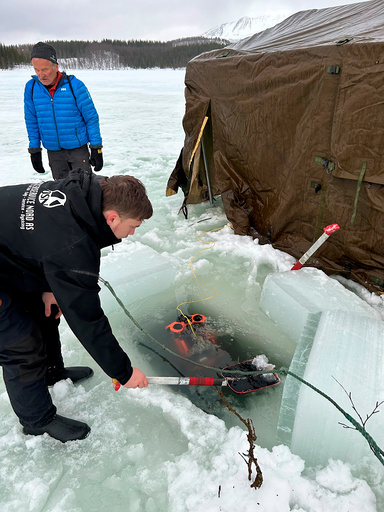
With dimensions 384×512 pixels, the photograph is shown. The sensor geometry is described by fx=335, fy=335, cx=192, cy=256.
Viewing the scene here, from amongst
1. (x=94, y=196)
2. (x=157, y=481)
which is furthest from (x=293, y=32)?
(x=157, y=481)

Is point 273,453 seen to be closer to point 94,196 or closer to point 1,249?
point 94,196

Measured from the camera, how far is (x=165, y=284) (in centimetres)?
311

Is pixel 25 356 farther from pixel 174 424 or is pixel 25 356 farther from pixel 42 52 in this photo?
pixel 42 52

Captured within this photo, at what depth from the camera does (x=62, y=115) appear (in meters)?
3.40

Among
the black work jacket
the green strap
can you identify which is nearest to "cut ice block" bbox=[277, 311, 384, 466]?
the black work jacket

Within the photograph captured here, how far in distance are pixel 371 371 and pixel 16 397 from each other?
5.97 ft

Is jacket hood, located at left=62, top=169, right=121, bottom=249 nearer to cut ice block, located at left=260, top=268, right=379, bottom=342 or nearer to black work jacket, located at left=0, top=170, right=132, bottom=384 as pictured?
black work jacket, located at left=0, top=170, right=132, bottom=384

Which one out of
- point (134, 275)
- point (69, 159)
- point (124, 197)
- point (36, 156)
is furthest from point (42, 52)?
point (124, 197)

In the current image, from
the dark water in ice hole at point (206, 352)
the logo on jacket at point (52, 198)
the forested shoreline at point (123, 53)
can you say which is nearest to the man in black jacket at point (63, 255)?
the logo on jacket at point (52, 198)

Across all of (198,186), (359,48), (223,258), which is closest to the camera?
(359,48)

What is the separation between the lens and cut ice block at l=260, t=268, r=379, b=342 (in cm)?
256

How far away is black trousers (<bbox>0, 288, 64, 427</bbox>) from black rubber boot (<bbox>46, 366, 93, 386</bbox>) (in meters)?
0.34

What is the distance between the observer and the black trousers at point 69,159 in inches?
144

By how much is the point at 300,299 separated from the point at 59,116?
2912mm
